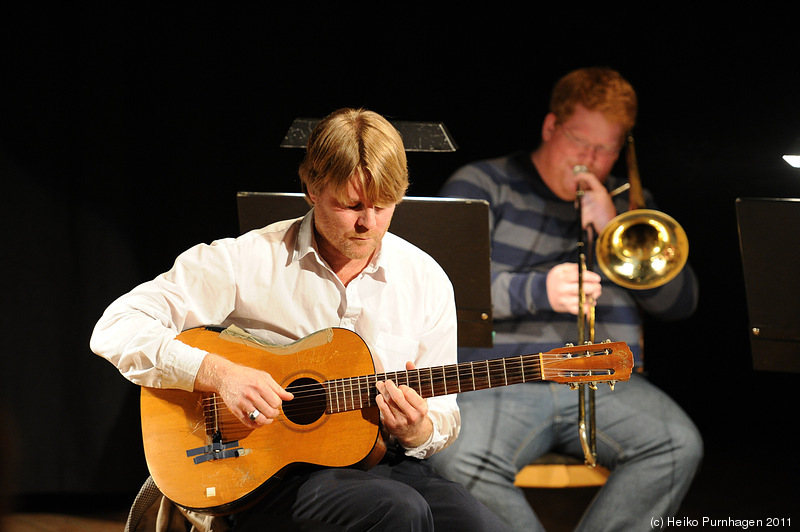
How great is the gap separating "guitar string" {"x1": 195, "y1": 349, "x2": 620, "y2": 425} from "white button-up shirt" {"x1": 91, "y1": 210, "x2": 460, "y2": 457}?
16 cm

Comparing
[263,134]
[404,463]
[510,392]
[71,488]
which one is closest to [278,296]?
[404,463]

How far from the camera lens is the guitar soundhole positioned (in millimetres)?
2180

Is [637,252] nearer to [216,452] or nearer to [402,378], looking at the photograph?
[402,378]

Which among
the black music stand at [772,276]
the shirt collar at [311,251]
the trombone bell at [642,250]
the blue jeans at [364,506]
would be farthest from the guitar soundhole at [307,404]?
the black music stand at [772,276]

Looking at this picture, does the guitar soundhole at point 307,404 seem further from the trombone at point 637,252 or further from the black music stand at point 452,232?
the trombone at point 637,252

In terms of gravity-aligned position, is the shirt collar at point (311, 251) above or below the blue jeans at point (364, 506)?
above

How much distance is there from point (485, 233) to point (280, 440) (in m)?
0.94

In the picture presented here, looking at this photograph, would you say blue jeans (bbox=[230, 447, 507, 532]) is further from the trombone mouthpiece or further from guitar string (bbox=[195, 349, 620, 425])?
the trombone mouthpiece

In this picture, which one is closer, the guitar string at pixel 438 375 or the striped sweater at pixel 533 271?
the guitar string at pixel 438 375

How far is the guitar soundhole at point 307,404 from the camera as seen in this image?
7.15 feet

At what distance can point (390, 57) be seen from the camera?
11.9 ft

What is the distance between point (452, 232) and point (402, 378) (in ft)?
1.94

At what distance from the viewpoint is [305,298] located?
2.35 metres

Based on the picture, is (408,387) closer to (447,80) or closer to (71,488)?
(447,80)
